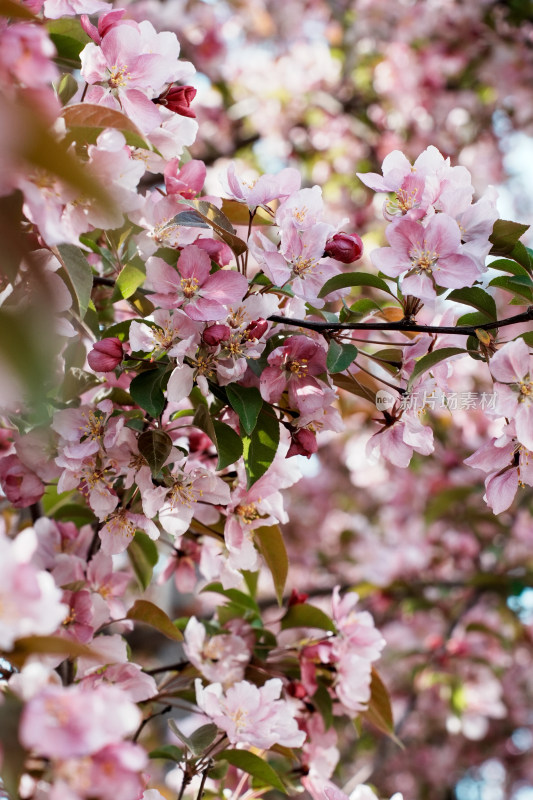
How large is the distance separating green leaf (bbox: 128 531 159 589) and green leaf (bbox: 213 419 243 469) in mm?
317

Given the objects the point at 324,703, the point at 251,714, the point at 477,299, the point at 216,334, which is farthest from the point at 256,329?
the point at 324,703

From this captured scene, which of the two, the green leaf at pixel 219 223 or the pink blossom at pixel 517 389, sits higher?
the green leaf at pixel 219 223

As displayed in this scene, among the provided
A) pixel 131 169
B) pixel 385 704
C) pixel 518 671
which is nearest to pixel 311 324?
pixel 131 169

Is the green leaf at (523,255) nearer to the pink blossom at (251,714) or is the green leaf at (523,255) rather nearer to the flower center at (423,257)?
the flower center at (423,257)

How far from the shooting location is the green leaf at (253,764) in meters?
1.10

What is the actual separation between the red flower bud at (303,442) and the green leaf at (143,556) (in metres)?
0.32

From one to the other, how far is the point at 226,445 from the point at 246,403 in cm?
6

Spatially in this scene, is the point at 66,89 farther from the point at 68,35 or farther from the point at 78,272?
the point at 78,272

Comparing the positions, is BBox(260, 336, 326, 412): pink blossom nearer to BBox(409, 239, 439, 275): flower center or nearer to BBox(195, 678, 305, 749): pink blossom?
BBox(409, 239, 439, 275): flower center

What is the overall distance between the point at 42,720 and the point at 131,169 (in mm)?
559

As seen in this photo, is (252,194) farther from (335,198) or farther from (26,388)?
(335,198)

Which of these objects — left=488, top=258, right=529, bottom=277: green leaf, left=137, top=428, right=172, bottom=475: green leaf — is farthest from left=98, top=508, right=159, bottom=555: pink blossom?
left=488, top=258, right=529, bottom=277: green leaf

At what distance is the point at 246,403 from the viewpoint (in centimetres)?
97

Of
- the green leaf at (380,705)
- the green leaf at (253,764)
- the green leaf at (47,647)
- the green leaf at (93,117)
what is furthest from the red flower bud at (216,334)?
the green leaf at (380,705)
